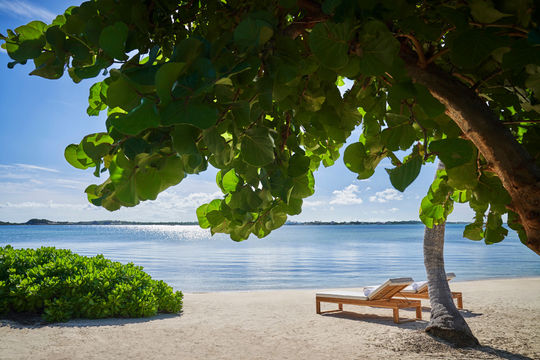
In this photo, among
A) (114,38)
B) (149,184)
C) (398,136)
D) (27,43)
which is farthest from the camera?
(398,136)

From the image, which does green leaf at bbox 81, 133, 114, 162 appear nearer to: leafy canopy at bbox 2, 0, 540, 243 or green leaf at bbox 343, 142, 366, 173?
leafy canopy at bbox 2, 0, 540, 243

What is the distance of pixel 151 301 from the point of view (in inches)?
294

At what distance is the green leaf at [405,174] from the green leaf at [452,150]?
0.08 metres

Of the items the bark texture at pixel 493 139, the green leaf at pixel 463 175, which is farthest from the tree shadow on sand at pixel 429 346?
the bark texture at pixel 493 139

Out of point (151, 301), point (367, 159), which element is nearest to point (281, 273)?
point (151, 301)

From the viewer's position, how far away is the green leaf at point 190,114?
68 cm

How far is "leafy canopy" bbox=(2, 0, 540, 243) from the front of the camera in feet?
2.66

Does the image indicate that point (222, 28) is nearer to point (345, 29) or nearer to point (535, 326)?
point (345, 29)

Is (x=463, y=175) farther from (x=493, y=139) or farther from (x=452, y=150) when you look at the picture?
(x=452, y=150)

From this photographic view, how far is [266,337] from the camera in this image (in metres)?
6.46

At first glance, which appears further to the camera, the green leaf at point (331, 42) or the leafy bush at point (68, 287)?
the leafy bush at point (68, 287)

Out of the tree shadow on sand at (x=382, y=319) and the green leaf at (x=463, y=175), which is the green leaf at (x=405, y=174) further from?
the tree shadow on sand at (x=382, y=319)

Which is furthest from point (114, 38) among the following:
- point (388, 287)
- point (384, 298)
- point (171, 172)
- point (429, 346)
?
point (384, 298)

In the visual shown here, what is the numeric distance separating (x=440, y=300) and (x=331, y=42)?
5937 mm
